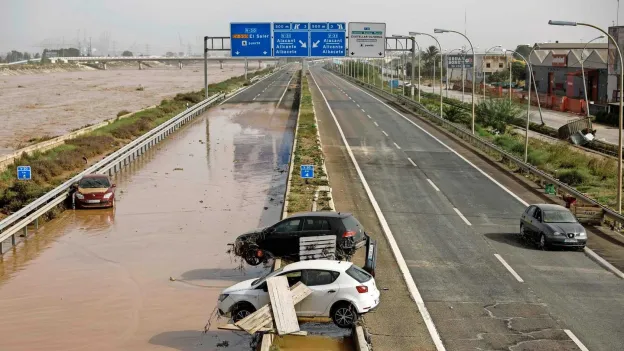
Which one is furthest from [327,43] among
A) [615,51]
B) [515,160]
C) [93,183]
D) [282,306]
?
[282,306]

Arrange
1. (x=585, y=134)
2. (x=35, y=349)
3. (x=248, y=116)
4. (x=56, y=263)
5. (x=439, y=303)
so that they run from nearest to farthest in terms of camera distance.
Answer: (x=35, y=349)
(x=439, y=303)
(x=56, y=263)
(x=585, y=134)
(x=248, y=116)

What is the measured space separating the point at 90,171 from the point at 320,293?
23885 mm

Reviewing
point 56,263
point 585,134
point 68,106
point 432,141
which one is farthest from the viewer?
point 68,106

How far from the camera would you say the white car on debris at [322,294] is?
1673 cm

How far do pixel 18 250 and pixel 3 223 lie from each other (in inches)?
45.6

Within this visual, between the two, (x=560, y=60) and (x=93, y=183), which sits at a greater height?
(x=560, y=60)

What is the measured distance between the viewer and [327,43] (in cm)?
7200

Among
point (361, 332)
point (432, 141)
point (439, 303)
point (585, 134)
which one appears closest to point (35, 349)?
point (361, 332)

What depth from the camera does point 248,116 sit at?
76.9 metres

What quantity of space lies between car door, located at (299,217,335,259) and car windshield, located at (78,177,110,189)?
14.5 m

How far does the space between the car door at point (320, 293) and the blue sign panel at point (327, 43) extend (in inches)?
2212

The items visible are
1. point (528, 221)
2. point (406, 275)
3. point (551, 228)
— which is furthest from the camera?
point (528, 221)

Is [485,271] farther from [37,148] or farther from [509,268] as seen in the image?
[37,148]

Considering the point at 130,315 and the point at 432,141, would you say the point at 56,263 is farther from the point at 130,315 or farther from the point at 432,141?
the point at 432,141
